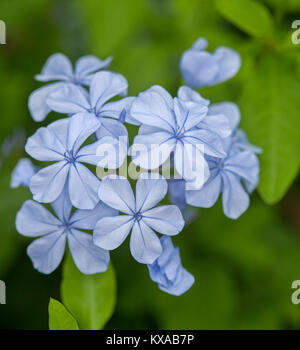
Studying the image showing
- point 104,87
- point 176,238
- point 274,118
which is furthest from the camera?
point 176,238

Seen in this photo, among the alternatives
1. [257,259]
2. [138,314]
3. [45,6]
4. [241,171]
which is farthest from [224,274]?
[45,6]

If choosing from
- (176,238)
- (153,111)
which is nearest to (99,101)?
(153,111)

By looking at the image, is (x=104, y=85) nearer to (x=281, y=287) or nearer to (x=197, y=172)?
(x=197, y=172)

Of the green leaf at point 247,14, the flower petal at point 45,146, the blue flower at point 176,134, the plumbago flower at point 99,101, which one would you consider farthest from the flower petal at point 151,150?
the green leaf at point 247,14

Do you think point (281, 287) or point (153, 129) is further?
point (281, 287)

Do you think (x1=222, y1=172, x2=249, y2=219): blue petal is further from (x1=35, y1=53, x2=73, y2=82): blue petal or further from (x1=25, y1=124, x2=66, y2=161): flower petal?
(x1=35, y1=53, x2=73, y2=82): blue petal

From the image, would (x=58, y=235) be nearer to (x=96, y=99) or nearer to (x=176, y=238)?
(x=96, y=99)

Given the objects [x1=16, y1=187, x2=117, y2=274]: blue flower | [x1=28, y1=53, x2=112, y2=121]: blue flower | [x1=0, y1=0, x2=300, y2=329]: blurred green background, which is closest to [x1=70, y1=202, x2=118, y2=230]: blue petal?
[x1=16, y1=187, x2=117, y2=274]: blue flower

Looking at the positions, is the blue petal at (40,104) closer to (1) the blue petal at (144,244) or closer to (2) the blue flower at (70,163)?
(2) the blue flower at (70,163)
